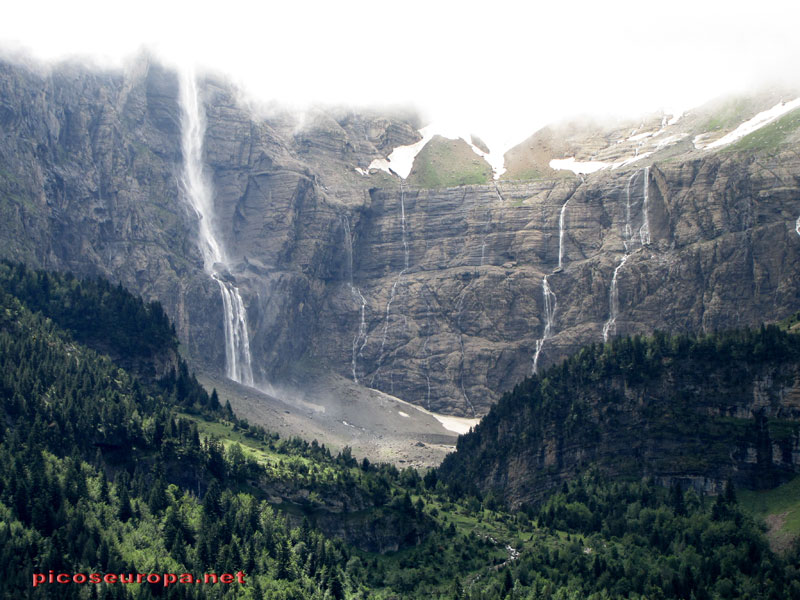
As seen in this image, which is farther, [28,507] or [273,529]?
[273,529]

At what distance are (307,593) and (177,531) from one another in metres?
18.1

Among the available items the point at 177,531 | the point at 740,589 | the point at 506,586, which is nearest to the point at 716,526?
the point at 740,589

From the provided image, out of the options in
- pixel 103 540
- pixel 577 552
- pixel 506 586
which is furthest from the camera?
pixel 577 552

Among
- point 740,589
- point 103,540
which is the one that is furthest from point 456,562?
point 103,540

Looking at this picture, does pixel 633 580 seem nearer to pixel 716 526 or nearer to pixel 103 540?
pixel 716 526

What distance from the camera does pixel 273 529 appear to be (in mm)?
194250

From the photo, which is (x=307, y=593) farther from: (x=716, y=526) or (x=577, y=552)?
(x=716, y=526)

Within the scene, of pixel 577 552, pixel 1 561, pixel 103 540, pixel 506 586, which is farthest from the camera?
pixel 577 552

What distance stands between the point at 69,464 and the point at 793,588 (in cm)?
9298

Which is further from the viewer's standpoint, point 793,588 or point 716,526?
point 716,526

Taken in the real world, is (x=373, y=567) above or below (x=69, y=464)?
below

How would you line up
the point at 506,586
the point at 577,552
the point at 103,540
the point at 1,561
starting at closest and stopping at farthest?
the point at 1,561, the point at 103,540, the point at 506,586, the point at 577,552

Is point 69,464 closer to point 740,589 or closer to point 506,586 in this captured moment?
point 506,586

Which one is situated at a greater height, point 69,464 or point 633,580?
point 69,464
